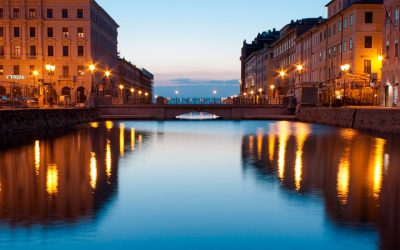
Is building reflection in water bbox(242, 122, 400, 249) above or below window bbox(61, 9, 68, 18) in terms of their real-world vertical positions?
below

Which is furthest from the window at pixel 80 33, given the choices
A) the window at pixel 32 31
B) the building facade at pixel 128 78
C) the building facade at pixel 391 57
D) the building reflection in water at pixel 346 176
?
the building reflection in water at pixel 346 176

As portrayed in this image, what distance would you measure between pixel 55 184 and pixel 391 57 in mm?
51702

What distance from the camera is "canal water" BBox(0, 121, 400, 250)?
10141 millimetres

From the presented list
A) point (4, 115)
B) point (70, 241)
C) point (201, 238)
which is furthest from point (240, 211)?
point (4, 115)

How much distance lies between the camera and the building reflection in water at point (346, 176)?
1184 centimetres

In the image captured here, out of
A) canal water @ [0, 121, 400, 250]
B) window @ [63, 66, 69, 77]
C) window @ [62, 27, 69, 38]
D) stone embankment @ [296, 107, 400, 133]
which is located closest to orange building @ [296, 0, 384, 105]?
stone embankment @ [296, 107, 400, 133]

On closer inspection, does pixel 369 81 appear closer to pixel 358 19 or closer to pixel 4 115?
pixel 358 19

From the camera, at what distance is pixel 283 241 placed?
1007 cm

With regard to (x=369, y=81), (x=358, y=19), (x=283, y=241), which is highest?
(x=358, y=19)

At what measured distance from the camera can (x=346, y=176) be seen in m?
18.6

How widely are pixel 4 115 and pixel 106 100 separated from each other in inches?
1995

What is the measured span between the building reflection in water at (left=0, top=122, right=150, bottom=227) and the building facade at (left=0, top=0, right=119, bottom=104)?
242 feet

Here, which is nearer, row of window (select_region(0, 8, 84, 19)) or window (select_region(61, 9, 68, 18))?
row of window (select_region(0, 8, 84, 19))

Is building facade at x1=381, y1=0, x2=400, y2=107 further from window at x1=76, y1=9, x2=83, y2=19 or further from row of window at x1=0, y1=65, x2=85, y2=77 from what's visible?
window at x1=76, y1=9, x2=83, y2=19
